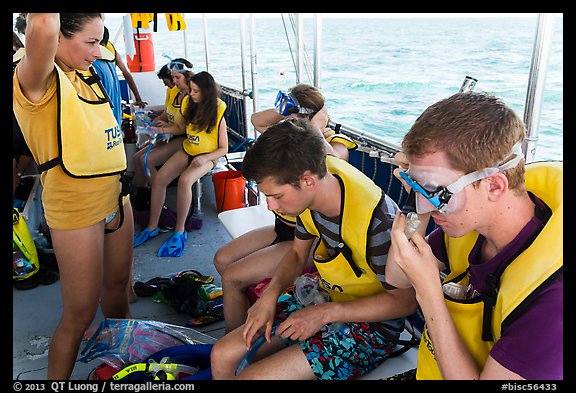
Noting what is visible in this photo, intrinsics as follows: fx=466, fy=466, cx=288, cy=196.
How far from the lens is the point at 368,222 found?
1.72 metres

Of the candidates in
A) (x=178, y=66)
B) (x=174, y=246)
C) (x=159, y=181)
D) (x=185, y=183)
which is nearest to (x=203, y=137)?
(x=185, y=183)

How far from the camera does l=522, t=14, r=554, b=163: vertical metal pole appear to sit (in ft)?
6.11

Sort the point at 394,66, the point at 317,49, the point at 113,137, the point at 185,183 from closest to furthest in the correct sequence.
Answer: the point at 113,137, the point at 317,49, the point at 185,183, the point at 394,66

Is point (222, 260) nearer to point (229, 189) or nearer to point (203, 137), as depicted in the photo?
point (229, 189)

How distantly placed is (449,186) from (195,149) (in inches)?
147

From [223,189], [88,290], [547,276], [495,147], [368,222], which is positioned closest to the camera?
[547,276]

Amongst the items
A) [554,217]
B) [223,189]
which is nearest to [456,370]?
[554,217]

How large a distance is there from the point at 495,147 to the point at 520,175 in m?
0.11

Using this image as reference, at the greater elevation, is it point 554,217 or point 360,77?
point 554,217

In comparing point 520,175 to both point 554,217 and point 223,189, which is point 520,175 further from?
point 223,189

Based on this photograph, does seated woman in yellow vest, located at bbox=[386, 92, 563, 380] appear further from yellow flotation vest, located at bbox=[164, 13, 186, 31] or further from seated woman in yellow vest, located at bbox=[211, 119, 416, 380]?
yellow flotation vest, located at bbox=[164, 13, 186, 31]

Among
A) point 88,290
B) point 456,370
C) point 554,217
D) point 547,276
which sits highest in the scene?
point 554,217

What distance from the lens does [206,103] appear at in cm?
457

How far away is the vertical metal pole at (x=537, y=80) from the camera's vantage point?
1.86 m
